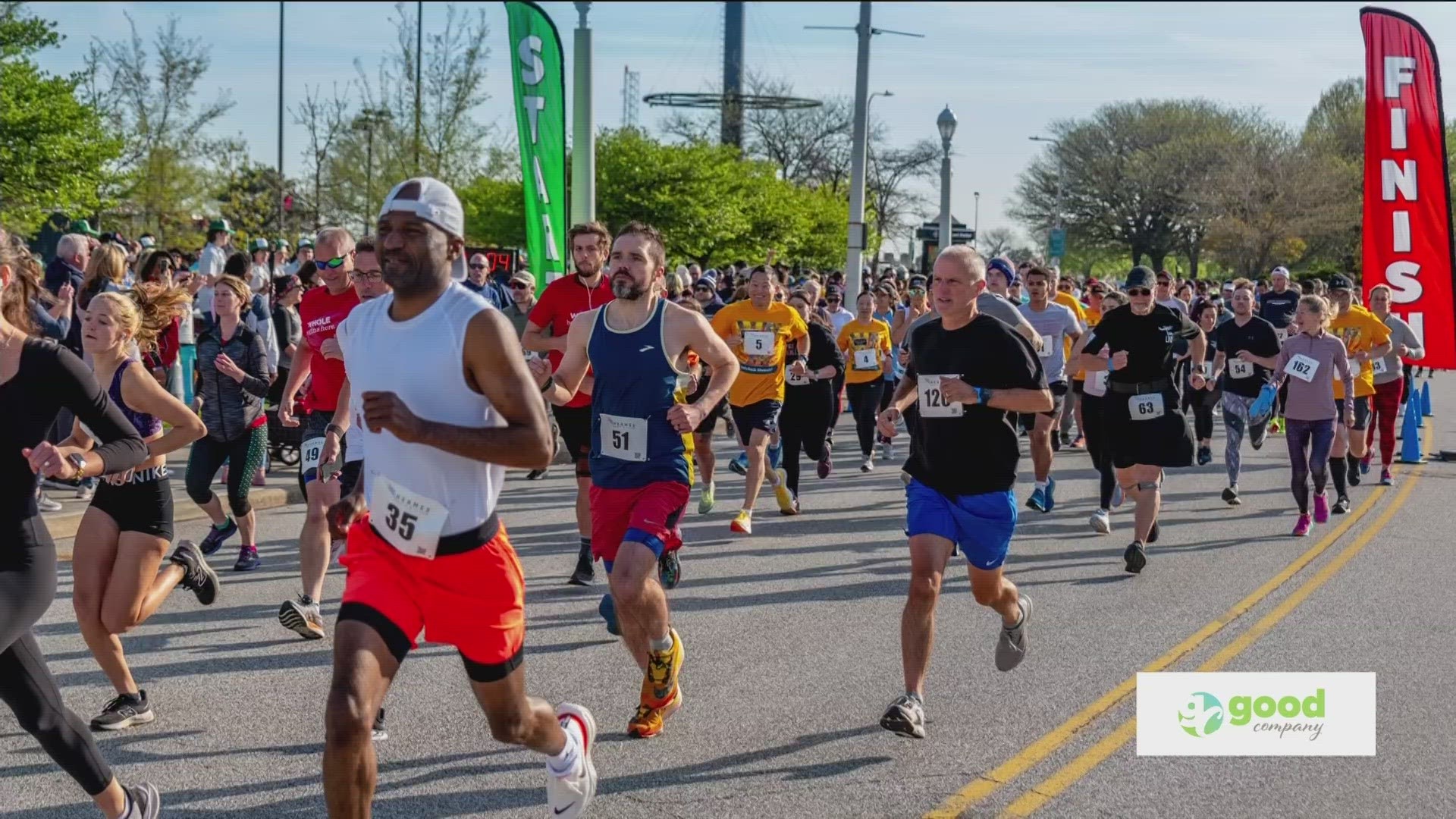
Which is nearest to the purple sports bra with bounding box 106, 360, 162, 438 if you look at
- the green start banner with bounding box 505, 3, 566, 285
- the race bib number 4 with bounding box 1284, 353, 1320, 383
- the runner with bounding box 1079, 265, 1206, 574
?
the runner with bounding box 1079, 265, 1206, 574

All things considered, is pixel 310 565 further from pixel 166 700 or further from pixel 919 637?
pixel 919 637

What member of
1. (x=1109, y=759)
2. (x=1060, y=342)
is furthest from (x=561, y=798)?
(x=1060, y=342)

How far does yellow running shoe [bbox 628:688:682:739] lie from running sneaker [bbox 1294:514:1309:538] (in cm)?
717

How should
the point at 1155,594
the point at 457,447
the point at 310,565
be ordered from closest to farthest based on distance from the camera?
the point at 457,447
the point at 310,565
the point at 1155,594

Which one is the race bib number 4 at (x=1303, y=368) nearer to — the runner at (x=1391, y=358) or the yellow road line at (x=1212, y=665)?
the yellow road line at (x=1212, y=665)

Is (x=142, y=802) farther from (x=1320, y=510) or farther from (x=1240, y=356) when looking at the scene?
(x=1240, y=356)

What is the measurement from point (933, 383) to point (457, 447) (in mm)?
2795

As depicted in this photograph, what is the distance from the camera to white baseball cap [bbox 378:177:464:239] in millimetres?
3861

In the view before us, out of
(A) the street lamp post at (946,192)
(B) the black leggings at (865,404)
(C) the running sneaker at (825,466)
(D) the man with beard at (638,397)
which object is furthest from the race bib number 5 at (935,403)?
(A) the street lamp post at (946,192)

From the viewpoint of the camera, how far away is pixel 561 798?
4402 millimetres

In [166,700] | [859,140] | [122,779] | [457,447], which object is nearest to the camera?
[457,447]

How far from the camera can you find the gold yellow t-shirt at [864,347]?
47.2 feet

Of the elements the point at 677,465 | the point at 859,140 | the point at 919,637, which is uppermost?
the point at 859,140

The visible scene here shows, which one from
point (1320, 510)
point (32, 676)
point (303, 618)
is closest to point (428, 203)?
point (32, 676)
